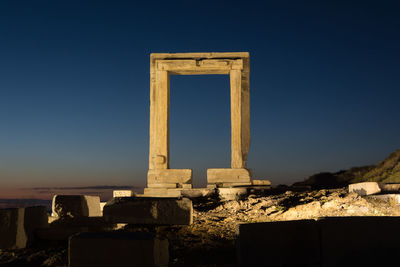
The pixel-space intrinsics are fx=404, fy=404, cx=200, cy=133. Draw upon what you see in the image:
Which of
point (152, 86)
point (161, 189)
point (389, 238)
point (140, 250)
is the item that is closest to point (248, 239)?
point (140, 250)

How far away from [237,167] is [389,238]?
7.70 m

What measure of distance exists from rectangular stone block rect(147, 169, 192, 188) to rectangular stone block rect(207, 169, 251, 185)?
2.22ft

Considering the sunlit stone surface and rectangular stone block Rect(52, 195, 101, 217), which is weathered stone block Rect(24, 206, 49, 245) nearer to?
the sunlit stone surface

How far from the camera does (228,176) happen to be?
484 inches

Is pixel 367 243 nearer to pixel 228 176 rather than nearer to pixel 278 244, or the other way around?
pixel 278 244

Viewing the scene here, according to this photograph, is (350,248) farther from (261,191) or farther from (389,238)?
(261,191)

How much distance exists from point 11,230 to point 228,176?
267 inches

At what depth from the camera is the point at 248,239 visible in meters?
5.07

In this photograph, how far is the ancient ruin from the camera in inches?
488

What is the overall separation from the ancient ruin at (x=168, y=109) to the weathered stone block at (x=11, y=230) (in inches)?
218

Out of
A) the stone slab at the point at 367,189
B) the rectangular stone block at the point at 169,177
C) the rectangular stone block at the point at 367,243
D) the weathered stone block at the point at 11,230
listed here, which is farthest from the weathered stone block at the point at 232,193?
the rectangular stone block at the point at 367,243

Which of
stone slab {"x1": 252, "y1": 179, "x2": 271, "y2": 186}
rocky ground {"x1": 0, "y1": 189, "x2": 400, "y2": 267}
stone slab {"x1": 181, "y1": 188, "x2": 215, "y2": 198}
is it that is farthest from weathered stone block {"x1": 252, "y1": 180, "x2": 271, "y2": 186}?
rocky ground {"x1": 0, "y1": 189, "x2": 400, "y2": 267}

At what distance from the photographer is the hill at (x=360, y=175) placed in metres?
16.9

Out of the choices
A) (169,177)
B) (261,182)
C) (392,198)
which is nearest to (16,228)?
(169,177)
